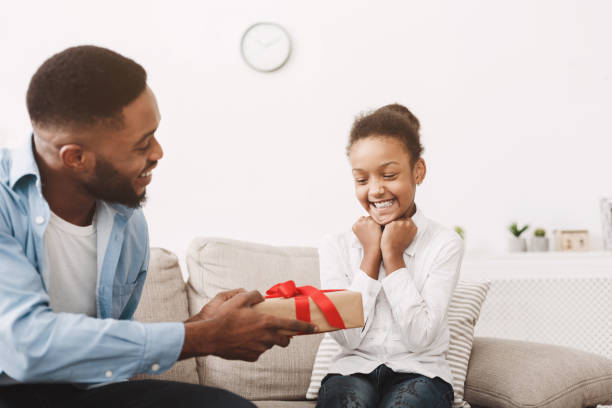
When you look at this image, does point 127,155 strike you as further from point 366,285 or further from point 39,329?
point 366,285

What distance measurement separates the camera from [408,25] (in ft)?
10.4

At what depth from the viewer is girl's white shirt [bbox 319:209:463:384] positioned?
144cm

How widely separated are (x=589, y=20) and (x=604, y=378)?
6.93 ft

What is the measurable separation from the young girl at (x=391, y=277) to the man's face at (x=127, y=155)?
581mm

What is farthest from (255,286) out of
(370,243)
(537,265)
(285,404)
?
(537,265)

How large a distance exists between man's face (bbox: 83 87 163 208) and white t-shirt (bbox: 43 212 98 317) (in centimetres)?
10

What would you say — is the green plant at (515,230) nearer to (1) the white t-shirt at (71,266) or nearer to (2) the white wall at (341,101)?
(2) the white wall at (341,101)

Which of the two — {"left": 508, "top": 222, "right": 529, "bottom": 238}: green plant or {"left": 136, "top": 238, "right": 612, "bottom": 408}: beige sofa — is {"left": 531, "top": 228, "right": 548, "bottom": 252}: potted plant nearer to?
{"left": 508, "top": 222, "right": 529, "bottom": 238}: green plant

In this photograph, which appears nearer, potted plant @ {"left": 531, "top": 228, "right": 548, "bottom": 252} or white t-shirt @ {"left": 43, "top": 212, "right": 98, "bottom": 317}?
white t-shirt @ {"left": 43, "top": 212, "right": 98, "bottom": 317}

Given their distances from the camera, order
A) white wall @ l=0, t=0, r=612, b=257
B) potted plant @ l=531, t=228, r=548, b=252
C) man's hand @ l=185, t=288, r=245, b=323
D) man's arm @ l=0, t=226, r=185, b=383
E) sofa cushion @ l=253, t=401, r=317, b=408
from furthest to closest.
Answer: white wall @ l=0, t=0, r=612, b=257, potted plant @ l=531, t=228, r=548, b=252, sofa cushion @ l=253, t=401, r=317, b=408, man's hand @ l=185, t=288, r=245, b=323, man's arm @ l=0, t=226, r=185, b=383

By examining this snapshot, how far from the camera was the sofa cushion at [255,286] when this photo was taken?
1.84 m

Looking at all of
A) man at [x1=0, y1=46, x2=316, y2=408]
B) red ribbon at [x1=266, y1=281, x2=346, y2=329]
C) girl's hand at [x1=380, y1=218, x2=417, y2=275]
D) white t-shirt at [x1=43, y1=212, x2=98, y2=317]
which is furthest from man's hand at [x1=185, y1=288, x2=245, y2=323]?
girl's hand at [x1=380, y1=218, x2=417, y2=275]

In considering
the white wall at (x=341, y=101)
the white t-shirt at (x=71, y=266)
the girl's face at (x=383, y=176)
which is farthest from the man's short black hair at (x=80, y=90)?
the white wall at (x=341, y=101)

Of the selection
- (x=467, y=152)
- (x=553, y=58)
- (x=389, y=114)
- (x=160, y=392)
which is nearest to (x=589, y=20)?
(x=553, y=58)
